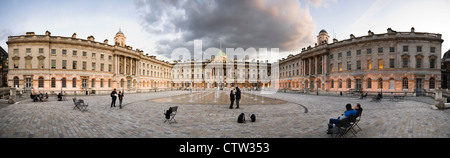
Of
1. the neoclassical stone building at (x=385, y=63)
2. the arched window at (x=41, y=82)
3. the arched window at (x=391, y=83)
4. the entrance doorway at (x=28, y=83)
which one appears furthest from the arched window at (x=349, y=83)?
the entrance doorway at (x=28, y=83)

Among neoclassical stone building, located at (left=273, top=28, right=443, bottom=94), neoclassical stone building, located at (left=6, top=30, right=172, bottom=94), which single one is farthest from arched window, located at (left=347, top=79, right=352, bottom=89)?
neoclassical stone building, located at (left=6, top=30, right=172, bottom=94)

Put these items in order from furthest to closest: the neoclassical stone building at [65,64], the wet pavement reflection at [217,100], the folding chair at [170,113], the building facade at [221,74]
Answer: the building facade at [221,74], the neoclassical stone building at [65,64], the wet pavement reflection at [217,100], the folding chair at [170,113]

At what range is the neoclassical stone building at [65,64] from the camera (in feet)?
108

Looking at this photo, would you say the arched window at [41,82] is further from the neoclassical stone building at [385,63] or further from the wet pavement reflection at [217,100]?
the neoclassical stone building at [385,63]

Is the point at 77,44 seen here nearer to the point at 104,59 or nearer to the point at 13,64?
the point at 104,59

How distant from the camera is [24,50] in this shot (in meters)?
33.2

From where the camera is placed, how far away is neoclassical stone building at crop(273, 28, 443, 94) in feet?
99.9

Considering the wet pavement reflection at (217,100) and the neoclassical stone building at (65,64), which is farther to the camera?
the neoclassical stone building at (65,64)

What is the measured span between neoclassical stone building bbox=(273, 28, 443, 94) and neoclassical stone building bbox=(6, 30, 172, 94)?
54.7 meters

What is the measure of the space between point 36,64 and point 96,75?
9900 millimetres

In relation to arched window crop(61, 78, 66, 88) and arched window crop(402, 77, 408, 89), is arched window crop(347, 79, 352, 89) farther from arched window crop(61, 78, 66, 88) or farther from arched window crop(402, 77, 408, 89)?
arched window crop(61, 78, 66, 88)

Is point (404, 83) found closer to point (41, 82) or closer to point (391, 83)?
point (391, 83)

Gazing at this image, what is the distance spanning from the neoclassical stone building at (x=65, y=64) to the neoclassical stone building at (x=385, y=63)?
180ft
